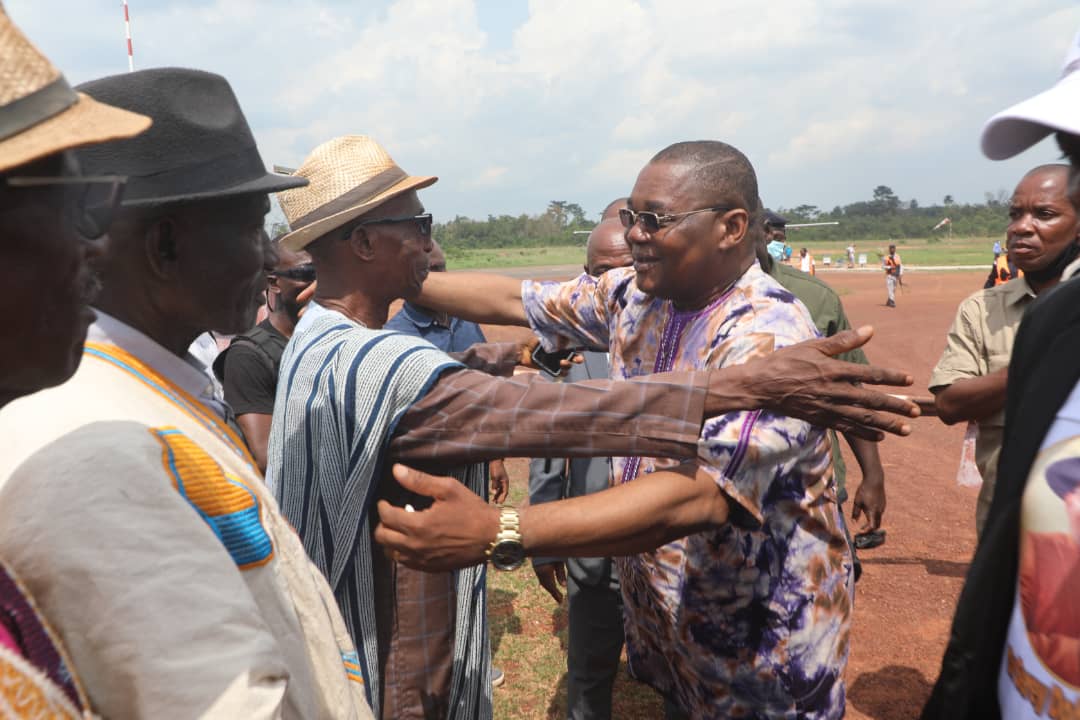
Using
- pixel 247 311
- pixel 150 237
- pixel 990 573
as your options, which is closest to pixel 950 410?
pixel 990 573

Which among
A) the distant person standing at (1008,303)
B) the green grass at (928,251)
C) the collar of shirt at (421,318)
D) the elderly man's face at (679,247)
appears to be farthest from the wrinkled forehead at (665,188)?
the green grass at (928,251)

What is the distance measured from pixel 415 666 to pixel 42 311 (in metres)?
1.55

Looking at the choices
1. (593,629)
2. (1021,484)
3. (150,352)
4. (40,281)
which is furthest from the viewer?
(593,629)

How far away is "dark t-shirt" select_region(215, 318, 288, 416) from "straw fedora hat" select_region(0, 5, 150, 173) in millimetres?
3162

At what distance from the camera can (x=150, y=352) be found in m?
1.46

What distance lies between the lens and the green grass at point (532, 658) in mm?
4453

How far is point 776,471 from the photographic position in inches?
91.1

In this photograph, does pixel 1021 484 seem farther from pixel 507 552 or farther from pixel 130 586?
pixel 130 586

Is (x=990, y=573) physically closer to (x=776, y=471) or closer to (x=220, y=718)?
(x=776, y=471)

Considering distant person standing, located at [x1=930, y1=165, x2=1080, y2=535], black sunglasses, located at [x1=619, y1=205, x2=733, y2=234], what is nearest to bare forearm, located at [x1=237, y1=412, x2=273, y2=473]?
black sunglasses, located at [x1=619, y1=205, x2=733, y2=234]

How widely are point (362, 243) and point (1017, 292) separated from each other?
3291 mm

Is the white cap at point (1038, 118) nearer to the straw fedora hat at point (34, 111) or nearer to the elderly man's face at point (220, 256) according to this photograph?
the straw fedora hat at point (34, 111)

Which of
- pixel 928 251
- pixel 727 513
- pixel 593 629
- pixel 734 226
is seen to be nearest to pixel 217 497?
pixel 727 513

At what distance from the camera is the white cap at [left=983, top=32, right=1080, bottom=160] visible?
112 centimetres
